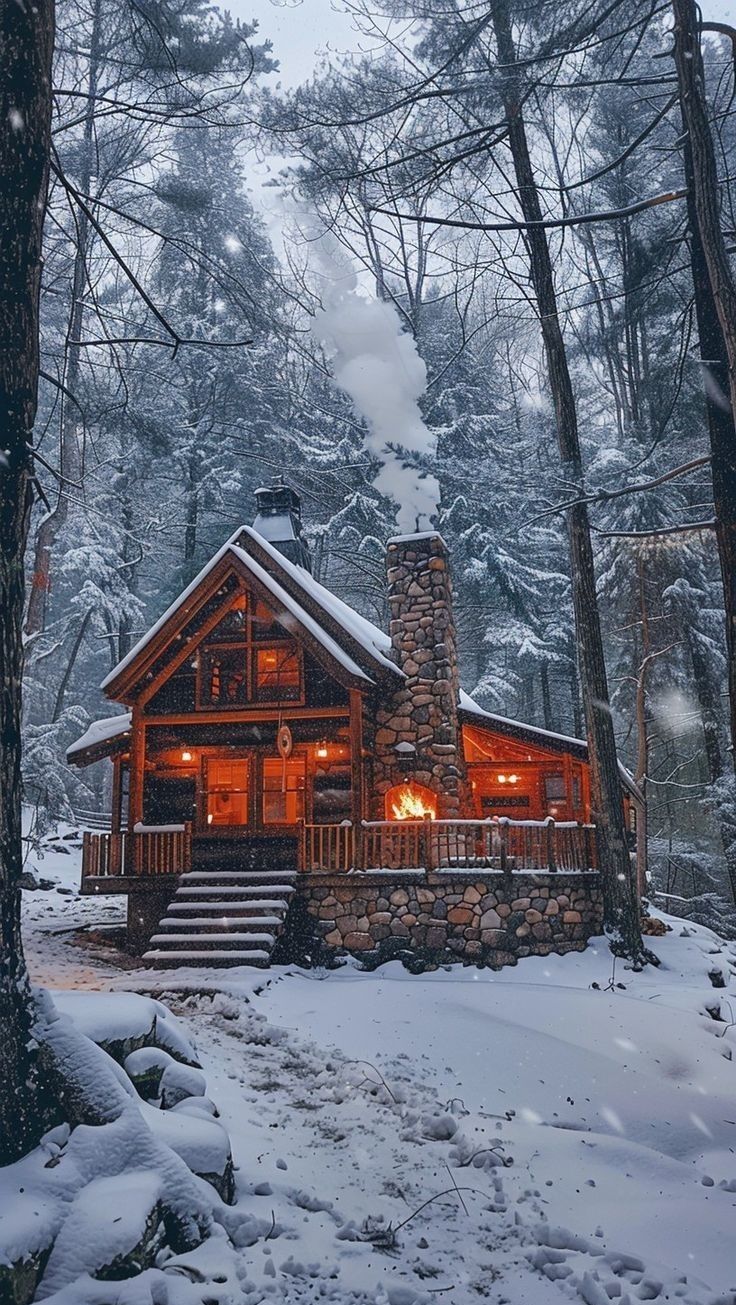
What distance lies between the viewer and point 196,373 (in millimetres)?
27109

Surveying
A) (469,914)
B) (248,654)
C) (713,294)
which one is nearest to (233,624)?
(248,654)

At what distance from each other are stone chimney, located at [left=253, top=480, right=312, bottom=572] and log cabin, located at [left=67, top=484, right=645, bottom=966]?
57 mm

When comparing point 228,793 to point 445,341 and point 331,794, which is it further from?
point 445,341

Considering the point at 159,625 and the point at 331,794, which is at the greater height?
the point at 159,625

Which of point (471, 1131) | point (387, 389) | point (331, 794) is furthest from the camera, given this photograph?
point (387, 389)

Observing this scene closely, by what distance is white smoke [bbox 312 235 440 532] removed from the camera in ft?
53.9

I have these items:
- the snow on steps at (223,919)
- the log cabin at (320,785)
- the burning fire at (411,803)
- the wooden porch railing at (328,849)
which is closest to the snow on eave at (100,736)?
the log cabin at (320,785)

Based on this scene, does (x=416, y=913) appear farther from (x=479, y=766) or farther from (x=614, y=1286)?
(x=614, y=1286)

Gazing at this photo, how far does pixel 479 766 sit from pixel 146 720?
24.5ft

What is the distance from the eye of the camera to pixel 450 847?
12695 mm

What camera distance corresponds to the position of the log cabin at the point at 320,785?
39.4ft

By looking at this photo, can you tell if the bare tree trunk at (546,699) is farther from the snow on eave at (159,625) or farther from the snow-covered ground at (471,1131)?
the snow-covered ground at (471,1131)

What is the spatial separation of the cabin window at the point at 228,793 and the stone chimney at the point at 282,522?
4.59 meters

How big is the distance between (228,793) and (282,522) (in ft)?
19.5
